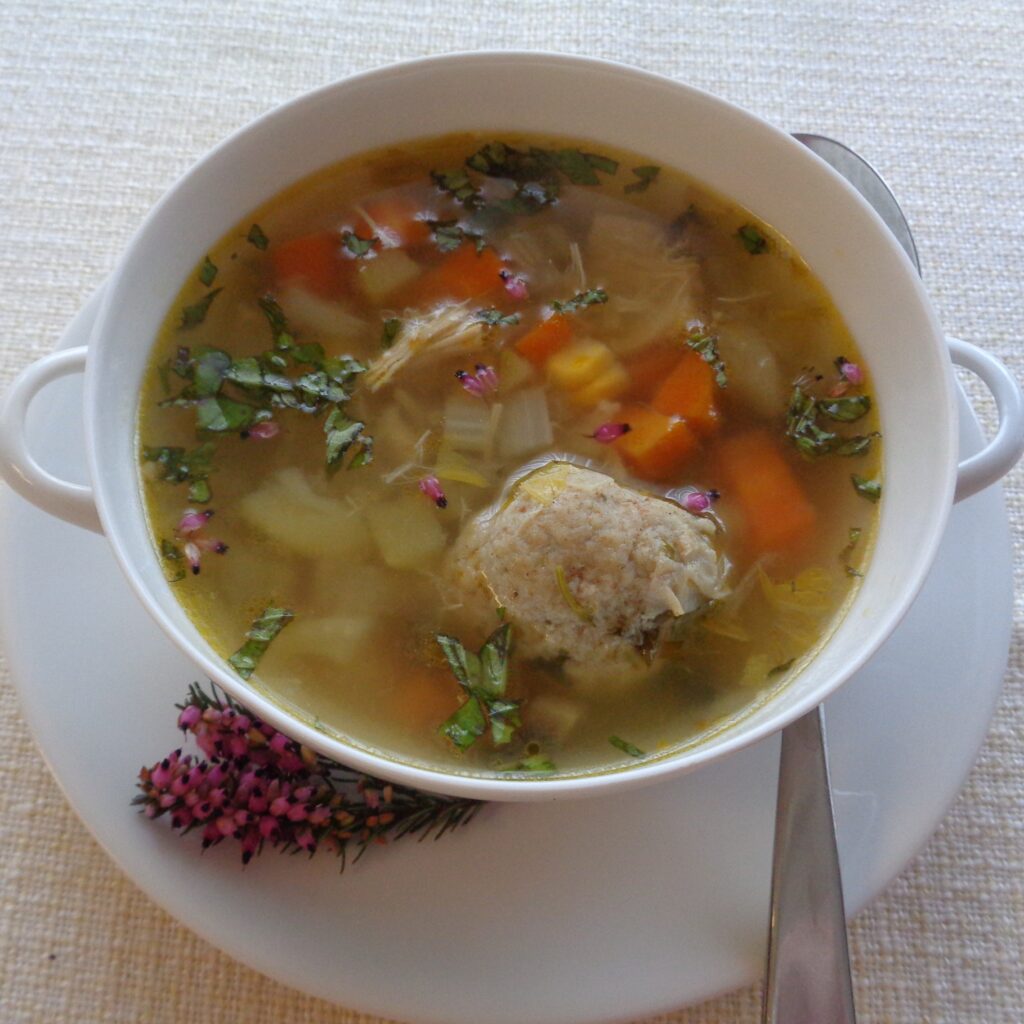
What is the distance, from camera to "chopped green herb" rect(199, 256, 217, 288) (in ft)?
6.01

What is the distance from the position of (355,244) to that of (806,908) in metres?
1.34

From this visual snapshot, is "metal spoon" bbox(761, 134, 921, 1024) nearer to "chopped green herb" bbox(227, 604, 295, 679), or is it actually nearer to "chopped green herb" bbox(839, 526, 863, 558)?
"chopped green herb" bbox(839, 526, 863, 558)

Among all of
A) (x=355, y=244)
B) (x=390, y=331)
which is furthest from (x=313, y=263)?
(x=390, y=331)

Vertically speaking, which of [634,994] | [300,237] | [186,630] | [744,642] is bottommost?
[634,994]

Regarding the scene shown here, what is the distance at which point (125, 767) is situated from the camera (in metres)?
1.68

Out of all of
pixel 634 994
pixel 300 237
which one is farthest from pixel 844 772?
pixel 300 237

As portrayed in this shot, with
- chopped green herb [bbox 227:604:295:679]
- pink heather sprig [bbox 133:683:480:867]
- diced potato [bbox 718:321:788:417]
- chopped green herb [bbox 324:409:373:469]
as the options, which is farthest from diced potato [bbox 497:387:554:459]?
pink heather sprig [bbox 133:683:480:867]

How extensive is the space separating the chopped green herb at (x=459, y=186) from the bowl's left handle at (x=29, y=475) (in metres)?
0.81

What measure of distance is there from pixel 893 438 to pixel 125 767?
1.34 m

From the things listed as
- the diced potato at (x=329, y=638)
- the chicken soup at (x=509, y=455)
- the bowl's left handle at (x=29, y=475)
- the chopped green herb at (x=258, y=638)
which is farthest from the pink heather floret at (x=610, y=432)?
the bowl's left handle at (x=29, y=475)

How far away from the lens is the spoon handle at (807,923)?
1512mm

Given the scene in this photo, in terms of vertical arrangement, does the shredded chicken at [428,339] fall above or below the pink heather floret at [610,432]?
above

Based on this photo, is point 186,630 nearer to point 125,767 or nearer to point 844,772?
point 125,767

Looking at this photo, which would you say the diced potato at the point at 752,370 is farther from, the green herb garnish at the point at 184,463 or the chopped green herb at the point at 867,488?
the green herb garnish at the point at 184,463
